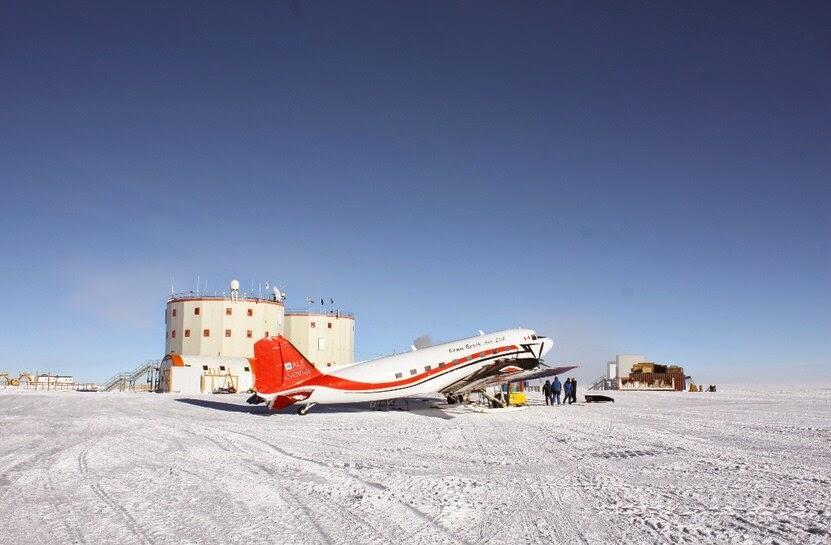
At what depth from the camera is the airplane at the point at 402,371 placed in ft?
85.6

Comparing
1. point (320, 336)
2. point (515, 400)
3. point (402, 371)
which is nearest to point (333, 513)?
point (402, 371)

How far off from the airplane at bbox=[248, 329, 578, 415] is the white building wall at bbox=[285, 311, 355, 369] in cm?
5191

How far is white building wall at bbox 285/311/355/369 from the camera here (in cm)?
8175

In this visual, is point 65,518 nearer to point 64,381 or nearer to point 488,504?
point 488,504

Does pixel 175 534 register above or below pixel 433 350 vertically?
below

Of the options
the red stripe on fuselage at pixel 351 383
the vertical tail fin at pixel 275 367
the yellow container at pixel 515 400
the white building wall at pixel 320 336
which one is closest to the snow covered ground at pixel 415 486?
the vertical tail fin at pixel 275 367

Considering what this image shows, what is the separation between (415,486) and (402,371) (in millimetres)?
18331

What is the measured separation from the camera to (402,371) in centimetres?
2786

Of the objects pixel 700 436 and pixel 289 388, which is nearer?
pixel 700 436

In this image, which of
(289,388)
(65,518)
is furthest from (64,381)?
(65,518)

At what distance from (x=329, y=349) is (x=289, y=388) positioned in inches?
2270

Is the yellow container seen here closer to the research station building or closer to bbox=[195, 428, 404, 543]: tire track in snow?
bbox=[195, 428, 404, 543]: tire track in snow

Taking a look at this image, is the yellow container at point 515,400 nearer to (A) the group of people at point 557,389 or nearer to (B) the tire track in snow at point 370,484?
(A) the group of people at point 557,389

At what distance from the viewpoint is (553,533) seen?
681 cm
